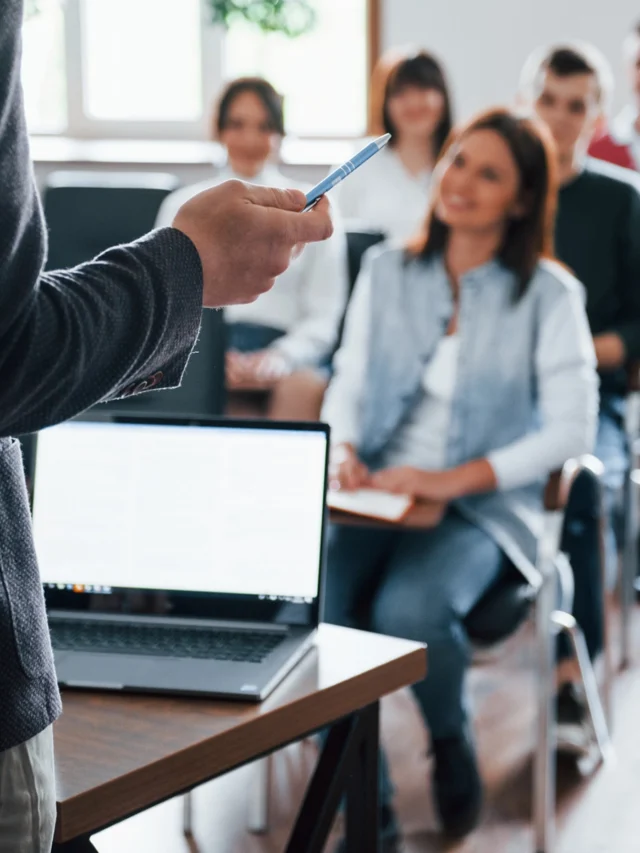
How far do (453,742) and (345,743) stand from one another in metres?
0.98

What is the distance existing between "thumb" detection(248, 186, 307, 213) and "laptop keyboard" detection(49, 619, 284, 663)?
49 cm

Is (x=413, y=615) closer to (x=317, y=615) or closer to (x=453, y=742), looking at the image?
(x=453, y=742)

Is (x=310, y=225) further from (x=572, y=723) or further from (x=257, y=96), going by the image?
(x=257, y=96)

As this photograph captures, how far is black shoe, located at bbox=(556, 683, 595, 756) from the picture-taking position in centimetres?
246

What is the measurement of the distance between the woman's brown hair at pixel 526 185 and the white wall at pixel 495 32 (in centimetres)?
268

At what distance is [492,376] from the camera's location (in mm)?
2326

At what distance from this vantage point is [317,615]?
1.24 m

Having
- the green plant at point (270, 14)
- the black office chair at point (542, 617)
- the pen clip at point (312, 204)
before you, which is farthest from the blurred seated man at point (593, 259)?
the green plant at point (270, 14)

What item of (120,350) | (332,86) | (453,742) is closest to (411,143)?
(332,86)

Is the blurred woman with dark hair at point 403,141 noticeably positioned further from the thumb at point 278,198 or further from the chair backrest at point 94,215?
the thumb at point 278,198

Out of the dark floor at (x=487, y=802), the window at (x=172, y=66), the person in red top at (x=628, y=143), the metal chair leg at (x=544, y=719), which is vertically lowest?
the dark floor at (x=487, y=802)

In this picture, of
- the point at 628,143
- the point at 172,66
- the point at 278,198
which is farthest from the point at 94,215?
the point at 172,66

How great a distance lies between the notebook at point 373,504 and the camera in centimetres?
199

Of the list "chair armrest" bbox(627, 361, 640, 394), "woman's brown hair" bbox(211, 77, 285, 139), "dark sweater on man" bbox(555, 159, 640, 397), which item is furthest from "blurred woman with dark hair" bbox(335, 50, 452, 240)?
"chair armrest" bbox(627, 361, 640, 394)
